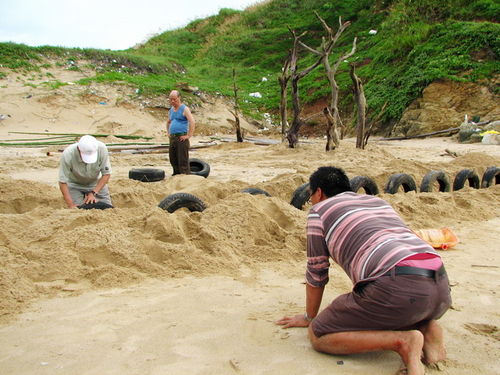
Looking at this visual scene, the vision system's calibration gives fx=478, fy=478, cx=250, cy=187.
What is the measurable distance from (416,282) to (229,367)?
3.42 feet

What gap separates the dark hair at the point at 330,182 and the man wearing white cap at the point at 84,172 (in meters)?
3.22

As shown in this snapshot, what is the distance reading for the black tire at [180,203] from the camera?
17.0 feet

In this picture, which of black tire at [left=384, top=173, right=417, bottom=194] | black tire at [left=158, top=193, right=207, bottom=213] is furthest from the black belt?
black tire at [left=384, top=173, right=417, bottom=194]

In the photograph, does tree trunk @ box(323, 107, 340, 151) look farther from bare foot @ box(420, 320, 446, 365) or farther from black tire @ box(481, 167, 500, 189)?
bare foot @ box(420, 320, 446, 365)

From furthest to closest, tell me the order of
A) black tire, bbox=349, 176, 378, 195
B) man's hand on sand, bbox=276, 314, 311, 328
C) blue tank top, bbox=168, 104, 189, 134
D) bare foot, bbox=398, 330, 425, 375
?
blue tank top, bbox=168, 104, 189, 134, black tire, bbox=349, 176, 378, 195, man's hand on sand, bbox=276, 314, 311, 328, bare foot, bbox=398, 330, 425, 375

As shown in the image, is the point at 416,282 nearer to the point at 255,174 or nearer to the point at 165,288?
the point at 165,288

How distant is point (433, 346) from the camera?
2.50 metres

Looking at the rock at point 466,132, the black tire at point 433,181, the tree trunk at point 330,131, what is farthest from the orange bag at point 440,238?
the rock at point 466,132

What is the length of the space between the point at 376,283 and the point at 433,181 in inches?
218

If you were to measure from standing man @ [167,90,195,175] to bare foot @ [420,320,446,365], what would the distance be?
601 centimetres

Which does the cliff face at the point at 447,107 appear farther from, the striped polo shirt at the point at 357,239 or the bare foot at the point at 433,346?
the bare foot at the point at 433,346

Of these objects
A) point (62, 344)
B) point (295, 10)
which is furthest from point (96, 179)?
point (295, 10)

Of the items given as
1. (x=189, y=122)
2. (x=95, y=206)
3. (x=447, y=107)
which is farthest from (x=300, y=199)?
(x=447, y=107)

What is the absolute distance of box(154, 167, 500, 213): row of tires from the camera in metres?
5.31
